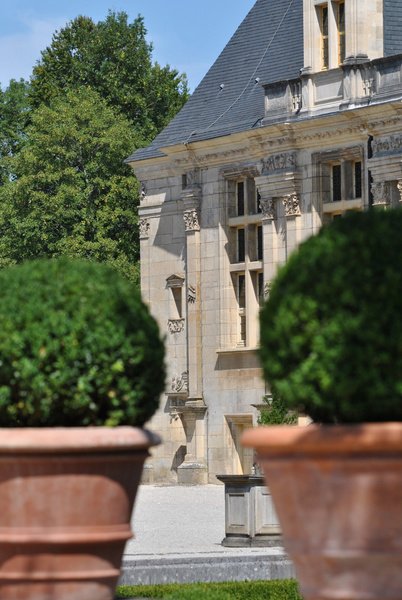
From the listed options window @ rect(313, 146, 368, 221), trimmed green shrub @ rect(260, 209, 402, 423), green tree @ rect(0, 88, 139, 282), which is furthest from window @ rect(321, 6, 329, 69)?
trimmed green shrub @ rect(260, 209, 402, 423)

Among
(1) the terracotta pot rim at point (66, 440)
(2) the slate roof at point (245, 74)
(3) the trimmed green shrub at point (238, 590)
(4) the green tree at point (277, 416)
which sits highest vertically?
(2) the slate roof at point (245, 74)

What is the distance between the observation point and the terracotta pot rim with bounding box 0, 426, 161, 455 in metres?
7.63

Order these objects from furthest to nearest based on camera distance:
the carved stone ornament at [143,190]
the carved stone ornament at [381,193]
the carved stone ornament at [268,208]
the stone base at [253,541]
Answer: the carved stone ornament at [143,190], the carved stone ornament at [268,208], the carved stone ornament at [381,193], the stone base at [253,541]

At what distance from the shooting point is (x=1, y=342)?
7871 millimetres

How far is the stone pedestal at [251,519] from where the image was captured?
720 inches

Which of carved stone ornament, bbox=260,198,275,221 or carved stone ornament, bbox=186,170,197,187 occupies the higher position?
carved stone ornament, bbox=186,170,197,187

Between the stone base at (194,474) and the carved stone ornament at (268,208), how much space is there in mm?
6388

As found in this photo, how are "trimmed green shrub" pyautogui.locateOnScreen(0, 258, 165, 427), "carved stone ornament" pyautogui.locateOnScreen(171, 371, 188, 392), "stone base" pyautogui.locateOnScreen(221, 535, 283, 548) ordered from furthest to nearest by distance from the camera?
1. "carved stone ornament" pyautogui.locateOnScreen(171, 371, 188, 392)
2. "stone base" pyautogui.locateOnScreen(221, 535, 283, 548)
3. "trimmed green shrub" pyautogui.locateOnScreen(0, 258, 165, 427)

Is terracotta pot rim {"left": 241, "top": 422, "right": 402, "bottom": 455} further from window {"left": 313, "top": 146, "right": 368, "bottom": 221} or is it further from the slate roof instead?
the slate roof

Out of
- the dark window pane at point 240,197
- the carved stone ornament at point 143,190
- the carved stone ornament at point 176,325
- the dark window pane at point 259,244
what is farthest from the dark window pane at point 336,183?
the carved stone ornament at point 143,190

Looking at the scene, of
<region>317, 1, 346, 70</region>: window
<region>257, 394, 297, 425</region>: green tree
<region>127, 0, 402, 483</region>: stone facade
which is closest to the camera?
<region>257, 394, 297, 425</region>: green tree

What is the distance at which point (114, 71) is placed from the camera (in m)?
55.9

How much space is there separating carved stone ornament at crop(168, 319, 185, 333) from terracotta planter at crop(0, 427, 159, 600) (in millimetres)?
32074

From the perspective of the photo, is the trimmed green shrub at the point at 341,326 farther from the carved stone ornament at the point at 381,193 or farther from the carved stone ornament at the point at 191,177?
the carved stone ornament at the point at 191,177
